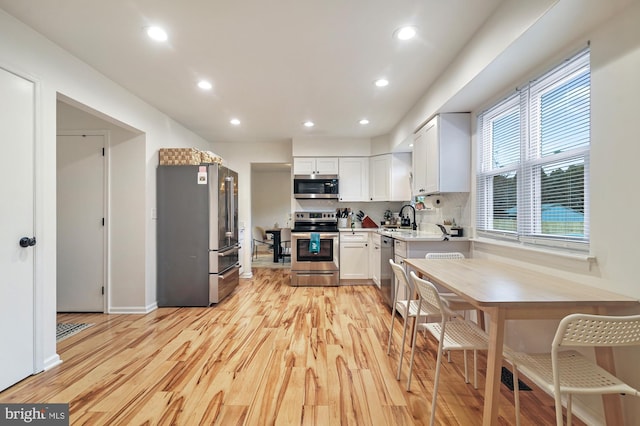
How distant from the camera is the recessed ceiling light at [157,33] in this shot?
6.57 ft

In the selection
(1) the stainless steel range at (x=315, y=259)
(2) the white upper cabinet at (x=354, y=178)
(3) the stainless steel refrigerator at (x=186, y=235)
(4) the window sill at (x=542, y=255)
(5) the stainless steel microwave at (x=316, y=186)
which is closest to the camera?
(4) the window sill at (x=542, y=255)

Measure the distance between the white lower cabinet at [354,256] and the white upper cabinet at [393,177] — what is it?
786 mm

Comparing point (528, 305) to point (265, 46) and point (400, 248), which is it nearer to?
point (400, 248)

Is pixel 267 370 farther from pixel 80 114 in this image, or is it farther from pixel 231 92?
pixel 80 114

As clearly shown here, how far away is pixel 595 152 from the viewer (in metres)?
1.55

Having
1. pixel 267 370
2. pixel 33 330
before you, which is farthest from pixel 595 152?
pixel 33 330

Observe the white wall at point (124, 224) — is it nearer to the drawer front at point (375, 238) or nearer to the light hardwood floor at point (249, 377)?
the light hardwood floor at point (249, 377)

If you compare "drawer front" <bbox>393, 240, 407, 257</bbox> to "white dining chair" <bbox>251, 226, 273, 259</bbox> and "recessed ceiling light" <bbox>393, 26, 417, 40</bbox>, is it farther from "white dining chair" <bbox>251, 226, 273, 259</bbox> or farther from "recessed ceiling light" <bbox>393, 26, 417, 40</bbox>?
"white dining chair" <bbox>251, 226, 273, 259</bbox>

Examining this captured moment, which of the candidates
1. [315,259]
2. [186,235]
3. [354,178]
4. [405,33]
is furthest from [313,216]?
[405,33]

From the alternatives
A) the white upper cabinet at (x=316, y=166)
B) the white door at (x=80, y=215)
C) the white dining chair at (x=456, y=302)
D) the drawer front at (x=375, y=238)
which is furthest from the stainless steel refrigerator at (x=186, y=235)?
the white dining chair at (x=456, y=302)

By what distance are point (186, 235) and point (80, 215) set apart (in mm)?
1174

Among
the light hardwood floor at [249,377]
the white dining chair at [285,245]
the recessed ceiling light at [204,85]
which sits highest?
the recessed ceiling light at [204,85]

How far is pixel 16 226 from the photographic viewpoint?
6.31 feet

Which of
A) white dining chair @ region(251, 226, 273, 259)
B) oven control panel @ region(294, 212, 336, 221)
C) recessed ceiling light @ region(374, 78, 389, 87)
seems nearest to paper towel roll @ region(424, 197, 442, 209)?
recessed ceiling light @ region(374, 78, 389, 87)
